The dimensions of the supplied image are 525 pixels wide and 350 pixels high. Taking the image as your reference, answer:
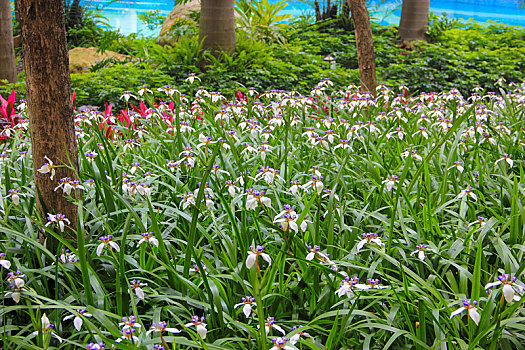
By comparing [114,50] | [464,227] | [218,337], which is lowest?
[218,337]

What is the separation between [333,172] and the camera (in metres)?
2.61

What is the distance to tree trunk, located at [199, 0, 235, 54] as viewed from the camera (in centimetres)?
714

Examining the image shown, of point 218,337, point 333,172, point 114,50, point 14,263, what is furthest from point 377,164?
point 114,50

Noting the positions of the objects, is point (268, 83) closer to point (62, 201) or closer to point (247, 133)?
point (247, 133)

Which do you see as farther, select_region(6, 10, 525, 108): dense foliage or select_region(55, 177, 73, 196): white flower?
select_region(6, 10, 525, 108): dense foliage

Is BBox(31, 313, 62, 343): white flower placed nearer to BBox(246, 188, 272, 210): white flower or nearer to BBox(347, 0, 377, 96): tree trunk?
BBox(246, 188, 272, 210): white flower

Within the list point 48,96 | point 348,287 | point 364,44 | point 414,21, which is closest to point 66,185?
point 48,96

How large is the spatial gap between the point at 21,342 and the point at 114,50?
10184mm

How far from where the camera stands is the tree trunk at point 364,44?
424 centimetres

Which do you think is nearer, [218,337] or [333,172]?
[218,337]

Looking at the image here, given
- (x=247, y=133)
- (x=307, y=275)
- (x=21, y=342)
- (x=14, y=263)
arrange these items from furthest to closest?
(x=247, y=133) → (x=14, y=263) → (x=307, y=275) → (x=21, y=342)

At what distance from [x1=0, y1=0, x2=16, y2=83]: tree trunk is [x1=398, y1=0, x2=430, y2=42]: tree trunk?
23.8 ft

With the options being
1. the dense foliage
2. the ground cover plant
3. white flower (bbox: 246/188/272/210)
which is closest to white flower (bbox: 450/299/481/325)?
the ground cover plant

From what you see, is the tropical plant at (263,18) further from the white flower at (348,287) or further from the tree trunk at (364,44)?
the white flower at (348,287)
